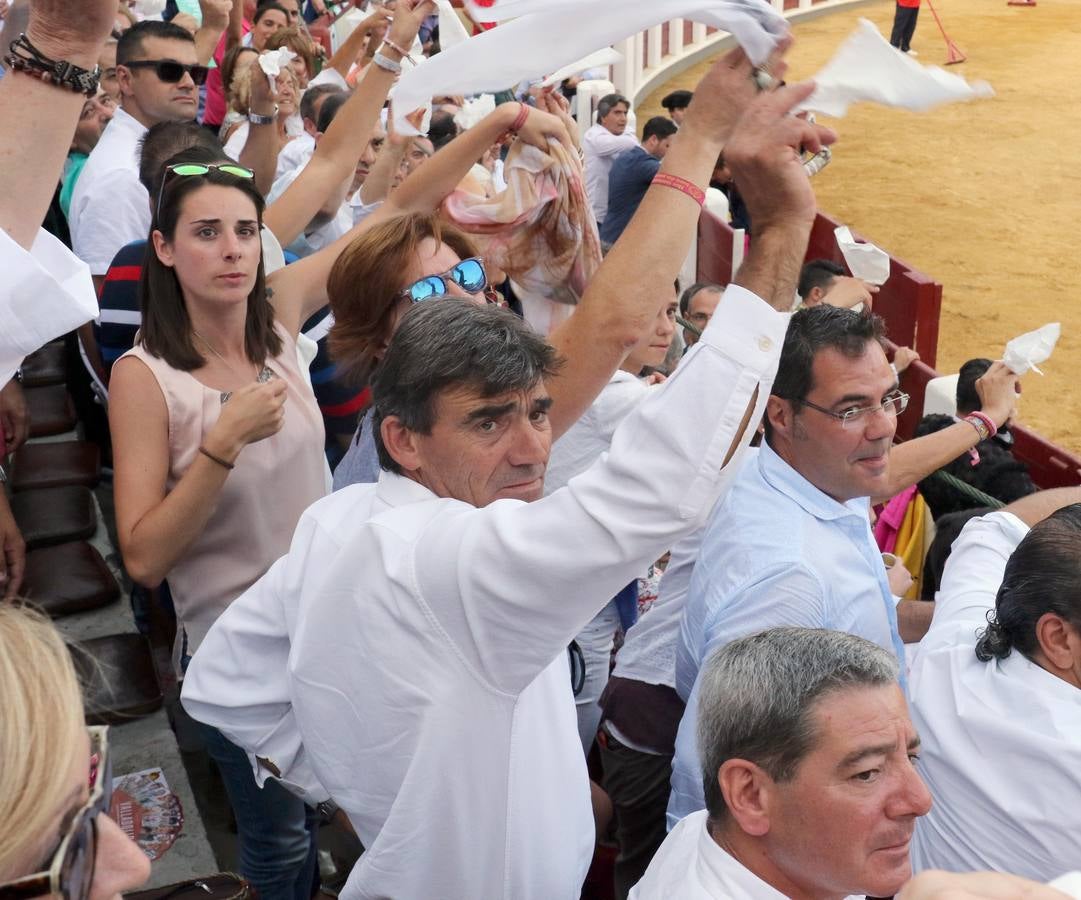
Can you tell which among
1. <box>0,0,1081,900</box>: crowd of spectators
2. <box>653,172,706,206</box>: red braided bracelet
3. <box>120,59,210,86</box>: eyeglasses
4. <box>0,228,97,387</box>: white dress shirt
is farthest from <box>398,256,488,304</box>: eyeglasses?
<box>120,59,210,86</box>: eyeglasses

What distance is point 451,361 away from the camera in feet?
6.36

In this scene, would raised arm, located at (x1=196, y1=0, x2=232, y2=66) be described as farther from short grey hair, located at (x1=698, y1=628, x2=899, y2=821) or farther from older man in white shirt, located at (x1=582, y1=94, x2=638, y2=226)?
short grey hair, located at (x1=698, y1=628, x2=899, y2=821)

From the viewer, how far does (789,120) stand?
1.72 metres

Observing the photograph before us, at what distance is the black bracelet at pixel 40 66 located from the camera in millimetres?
1588

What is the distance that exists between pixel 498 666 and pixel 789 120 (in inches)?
33.3

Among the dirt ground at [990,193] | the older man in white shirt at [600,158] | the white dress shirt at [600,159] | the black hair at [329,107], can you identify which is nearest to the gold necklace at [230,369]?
the black hair at [329,107]

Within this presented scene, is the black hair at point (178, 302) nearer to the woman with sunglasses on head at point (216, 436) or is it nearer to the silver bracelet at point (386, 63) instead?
the woman with sunglasses on head at point (216, 436)

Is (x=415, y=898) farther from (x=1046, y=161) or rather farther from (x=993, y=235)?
(x=1046, y=161)

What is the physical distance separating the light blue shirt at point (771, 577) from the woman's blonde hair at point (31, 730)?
1384 mm

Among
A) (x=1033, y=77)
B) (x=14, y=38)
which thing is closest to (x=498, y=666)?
(x=14, y=38)

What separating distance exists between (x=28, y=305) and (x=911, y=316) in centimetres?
680

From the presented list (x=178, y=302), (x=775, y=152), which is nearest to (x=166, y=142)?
(x=178, y=302)

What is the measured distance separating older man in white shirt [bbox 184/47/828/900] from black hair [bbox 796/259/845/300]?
144 inches

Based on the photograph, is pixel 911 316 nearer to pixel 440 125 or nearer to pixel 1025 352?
pixel 440 125
